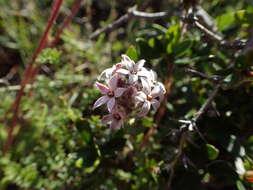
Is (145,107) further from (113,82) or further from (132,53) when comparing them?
(132,53)

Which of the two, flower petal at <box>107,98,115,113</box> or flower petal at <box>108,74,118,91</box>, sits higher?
flower petal at <box>108,74,118,91</box>

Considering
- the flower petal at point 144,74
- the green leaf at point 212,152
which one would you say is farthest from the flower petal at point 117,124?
the green leaf at point 212,152

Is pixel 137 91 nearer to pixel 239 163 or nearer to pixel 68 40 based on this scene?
pixel 239 163

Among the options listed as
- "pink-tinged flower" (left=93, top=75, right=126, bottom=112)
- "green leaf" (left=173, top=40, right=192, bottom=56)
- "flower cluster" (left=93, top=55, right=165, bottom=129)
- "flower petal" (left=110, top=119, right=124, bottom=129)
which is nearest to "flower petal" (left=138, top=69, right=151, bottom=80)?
"flower cluster" (left=93, top=55, right=165, bottom=129)

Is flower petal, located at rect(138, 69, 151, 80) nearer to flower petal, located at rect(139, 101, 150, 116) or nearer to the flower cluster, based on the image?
the flower cluster

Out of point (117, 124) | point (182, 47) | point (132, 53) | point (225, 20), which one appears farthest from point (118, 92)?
point (225, 20)
